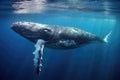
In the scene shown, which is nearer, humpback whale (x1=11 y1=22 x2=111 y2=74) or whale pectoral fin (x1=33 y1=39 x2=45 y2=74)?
whale pectoral fin (x1=33 y1=39 x2=45 y2=74)

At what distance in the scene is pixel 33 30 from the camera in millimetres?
13992

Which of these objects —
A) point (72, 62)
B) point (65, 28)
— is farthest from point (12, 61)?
point (65, 28)

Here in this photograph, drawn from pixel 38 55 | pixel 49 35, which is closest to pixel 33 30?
pixel 49 35

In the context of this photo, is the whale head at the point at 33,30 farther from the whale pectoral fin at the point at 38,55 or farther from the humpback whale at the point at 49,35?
the whale pectoral fin at the point at 38,55

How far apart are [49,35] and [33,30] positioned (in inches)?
42.6

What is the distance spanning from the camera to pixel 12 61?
30.0 m

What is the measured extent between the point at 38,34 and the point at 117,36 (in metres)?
62.7

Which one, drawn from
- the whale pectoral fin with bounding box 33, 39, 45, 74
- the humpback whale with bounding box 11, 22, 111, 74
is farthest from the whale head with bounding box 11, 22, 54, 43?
the whale pectoral fin with bounding box 33, 39, 45, 74

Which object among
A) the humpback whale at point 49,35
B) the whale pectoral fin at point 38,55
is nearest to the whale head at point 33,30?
the humpback whale at point 49,35

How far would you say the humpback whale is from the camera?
537 inches

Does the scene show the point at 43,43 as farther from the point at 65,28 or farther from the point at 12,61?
the point at 12,61

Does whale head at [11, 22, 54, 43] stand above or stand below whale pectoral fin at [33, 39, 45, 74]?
above

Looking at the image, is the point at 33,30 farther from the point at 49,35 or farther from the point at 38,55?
the point at 38,55

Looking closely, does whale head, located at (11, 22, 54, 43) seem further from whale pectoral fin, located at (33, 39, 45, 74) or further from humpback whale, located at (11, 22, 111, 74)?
whale pectoral fin, located at (33, 39, 45, 74)
